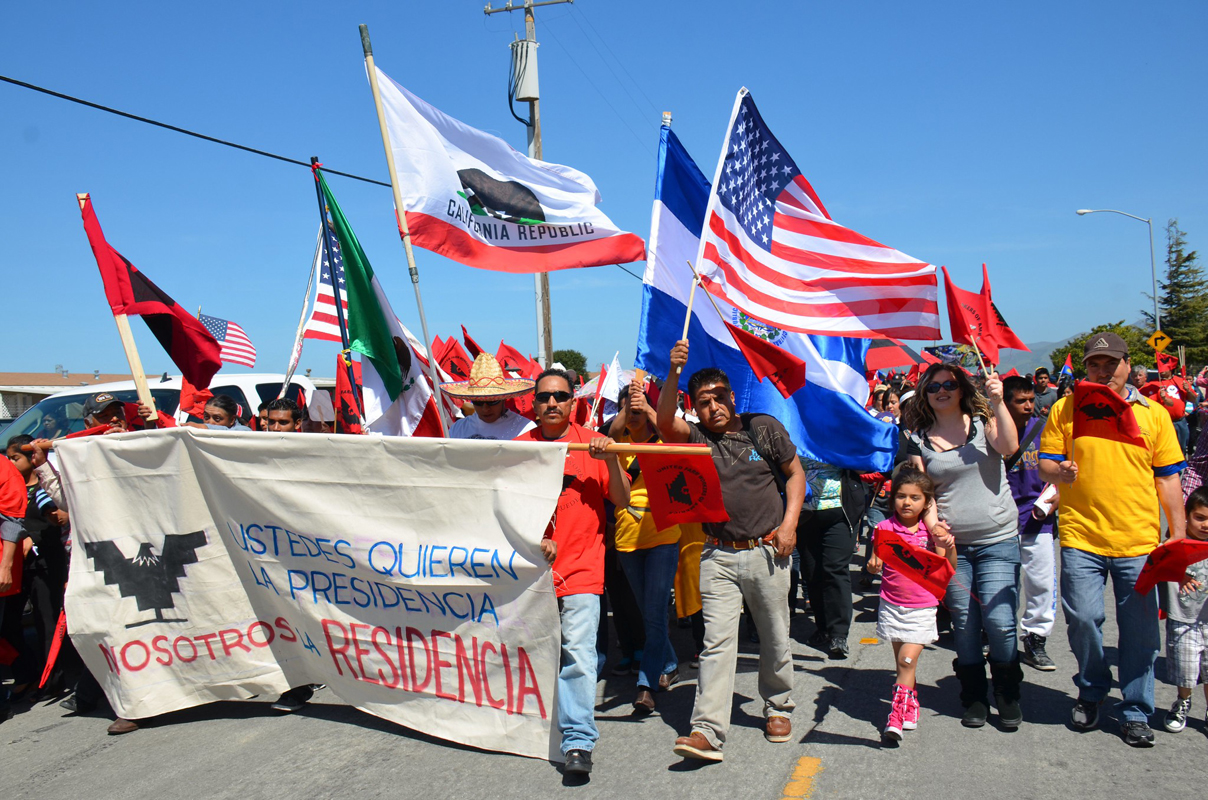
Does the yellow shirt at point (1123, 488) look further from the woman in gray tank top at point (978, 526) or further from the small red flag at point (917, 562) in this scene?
the small red flag at point (917, 562)

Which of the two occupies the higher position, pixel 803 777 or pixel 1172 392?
pixel 1172 392

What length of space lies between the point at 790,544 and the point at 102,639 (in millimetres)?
3887

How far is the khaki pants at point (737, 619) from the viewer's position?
14.2 ft

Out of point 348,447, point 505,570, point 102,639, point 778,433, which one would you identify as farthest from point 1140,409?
point 102,639

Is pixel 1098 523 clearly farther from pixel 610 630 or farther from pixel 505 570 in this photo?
pixel 610 630

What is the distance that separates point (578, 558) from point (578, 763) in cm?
94

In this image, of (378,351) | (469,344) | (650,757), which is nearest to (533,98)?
(469,344)

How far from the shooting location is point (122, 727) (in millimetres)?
5039

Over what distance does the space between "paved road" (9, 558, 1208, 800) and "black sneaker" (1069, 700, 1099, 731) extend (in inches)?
2.9

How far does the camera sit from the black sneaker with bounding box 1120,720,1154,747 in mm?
4242

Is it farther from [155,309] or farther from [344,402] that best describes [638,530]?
[344,402]

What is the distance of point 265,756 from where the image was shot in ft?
14.9

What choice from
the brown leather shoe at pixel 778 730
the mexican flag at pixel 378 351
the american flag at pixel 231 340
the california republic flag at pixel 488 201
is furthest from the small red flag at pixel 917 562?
the american flag at pixel 231 340

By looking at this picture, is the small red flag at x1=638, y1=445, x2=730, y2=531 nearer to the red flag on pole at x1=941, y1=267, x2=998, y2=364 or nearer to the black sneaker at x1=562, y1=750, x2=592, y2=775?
the black sneaker at x1=562, y1=750, x2=592, y2=775
